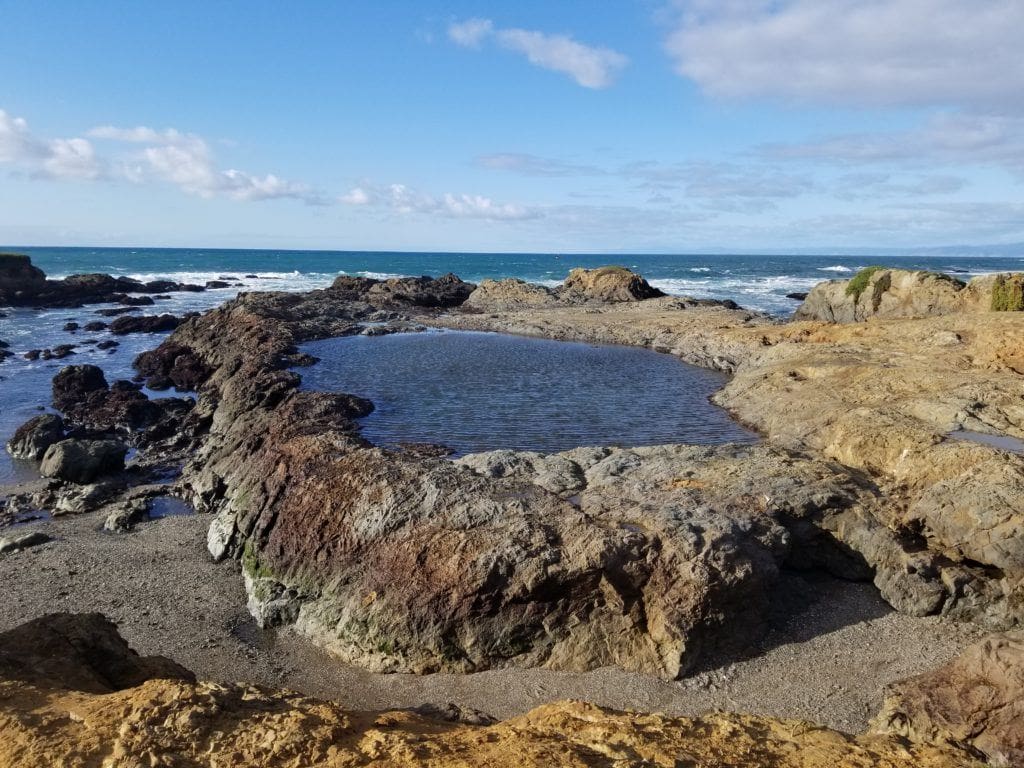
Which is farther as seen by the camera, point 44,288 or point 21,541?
point 44,288

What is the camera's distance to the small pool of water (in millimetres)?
20156

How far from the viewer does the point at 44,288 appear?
6975 centimetres

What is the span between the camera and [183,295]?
8175 cm

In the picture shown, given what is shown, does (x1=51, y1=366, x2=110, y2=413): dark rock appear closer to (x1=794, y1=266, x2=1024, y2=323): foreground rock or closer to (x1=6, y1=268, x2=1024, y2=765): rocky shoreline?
(x1=6, y1=268, x2=1024, y2=765): rocky shoreline

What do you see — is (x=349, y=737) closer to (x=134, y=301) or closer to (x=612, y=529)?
(x=612, y=529)

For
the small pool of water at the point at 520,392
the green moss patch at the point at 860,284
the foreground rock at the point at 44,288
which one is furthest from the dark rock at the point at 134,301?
the green moss patch at the point at 860,284

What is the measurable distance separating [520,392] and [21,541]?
15.7 metres

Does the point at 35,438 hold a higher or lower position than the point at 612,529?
lower

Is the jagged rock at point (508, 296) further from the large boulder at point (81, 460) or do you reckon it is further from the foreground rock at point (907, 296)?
the large boulder at point (81, 460)

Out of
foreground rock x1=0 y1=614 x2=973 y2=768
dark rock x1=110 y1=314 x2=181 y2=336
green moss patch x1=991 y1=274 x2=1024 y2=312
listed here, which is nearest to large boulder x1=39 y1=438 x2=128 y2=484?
foreground rock x1=0 y1=614 x2=973 y2=768

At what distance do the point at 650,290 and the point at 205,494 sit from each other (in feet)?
154

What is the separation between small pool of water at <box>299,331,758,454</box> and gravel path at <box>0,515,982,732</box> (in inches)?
263

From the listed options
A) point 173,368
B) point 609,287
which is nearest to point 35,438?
point 173,368

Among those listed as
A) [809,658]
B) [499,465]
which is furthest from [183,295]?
[809,658]
